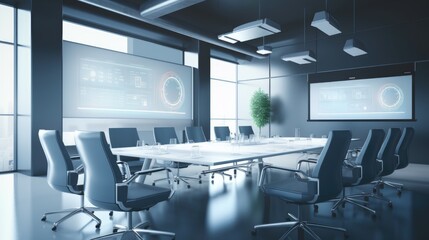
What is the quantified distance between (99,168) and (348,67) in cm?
812

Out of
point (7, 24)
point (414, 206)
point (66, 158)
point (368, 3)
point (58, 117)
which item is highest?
point (368, 3)

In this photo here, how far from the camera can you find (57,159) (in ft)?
9.35

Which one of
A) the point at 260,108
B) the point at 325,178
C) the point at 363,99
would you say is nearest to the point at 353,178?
the point at 325,178

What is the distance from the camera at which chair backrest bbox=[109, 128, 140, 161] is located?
445 centimetres

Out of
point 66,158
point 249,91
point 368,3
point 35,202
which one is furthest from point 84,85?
point 368,3

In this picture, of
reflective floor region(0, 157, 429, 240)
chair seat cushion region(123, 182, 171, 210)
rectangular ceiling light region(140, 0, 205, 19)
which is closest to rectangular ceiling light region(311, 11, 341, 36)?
rectangular ceiling light region(140, 0, 205, 19)

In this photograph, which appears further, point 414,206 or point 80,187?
point 414,206

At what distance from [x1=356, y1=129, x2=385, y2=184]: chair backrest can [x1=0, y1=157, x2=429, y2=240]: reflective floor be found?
53 cm

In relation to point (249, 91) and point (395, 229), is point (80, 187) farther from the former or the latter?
point (249, 91)

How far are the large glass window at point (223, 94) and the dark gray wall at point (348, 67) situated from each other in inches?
18.5

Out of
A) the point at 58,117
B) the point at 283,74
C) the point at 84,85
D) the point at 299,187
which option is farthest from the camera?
the point at 283,74

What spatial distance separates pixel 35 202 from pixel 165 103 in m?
4.80

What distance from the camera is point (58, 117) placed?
5898 millimetres

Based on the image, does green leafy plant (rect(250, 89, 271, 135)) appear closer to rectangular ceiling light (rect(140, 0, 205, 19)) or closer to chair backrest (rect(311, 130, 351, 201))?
rectangular ceiling light (rect(140, 0, 205, 19))
